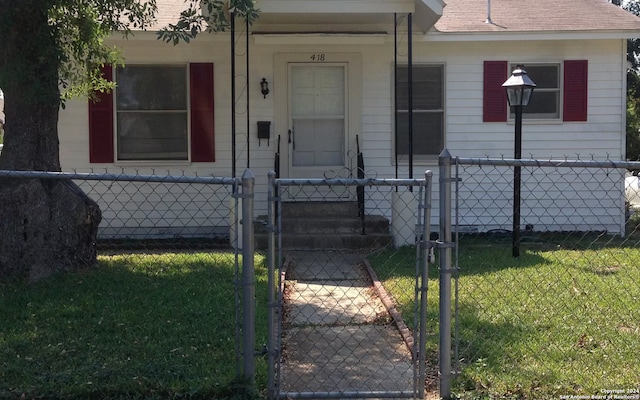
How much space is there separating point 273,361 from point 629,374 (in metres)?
→ 2.43

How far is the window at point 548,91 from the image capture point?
12266mm

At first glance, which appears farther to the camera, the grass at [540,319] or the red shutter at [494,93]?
the red shutter at [494,93]

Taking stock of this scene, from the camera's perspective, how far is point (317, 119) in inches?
483

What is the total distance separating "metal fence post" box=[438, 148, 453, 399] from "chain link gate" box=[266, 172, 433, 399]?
4.0 inches

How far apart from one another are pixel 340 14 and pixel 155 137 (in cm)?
375

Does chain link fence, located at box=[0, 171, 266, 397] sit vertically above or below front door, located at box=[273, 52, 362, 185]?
below

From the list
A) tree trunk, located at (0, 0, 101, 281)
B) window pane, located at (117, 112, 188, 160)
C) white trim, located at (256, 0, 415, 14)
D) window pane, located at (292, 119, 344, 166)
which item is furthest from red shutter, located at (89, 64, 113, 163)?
tree trunk, located at (0, 0, 101, 281)

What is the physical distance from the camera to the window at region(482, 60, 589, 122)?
12266mm

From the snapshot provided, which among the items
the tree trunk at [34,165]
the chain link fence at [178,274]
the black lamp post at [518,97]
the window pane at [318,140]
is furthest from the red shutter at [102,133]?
the black lamp post at [518,97]

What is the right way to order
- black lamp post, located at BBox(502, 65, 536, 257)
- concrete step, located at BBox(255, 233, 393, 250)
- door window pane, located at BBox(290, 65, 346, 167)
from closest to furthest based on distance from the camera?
black lamp post, located at BBox(502, 65, 536, 257)
concrete step, located at BBox(255, 233, 393, 250)
door window pane, located at BBox(290, 65, 346, 167)

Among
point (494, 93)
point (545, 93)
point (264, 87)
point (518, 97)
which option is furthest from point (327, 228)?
point (545, 93)

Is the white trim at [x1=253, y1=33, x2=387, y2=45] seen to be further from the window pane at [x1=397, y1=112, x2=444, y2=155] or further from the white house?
the window pane at [x1=397, y1=112, x2=444, y2=155]

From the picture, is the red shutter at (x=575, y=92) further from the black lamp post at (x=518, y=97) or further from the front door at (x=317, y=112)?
the front door at (x=317, y=112)

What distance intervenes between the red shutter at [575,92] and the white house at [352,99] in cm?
2
